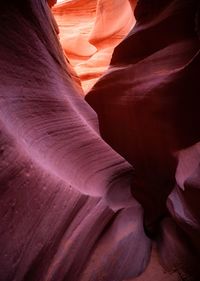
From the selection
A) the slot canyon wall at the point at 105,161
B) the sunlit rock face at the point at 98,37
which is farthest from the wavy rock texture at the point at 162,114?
the sunlit rock face at the point at 98,37

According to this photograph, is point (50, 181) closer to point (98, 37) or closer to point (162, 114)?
point (162, 114)

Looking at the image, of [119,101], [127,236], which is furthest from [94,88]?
[127,236]

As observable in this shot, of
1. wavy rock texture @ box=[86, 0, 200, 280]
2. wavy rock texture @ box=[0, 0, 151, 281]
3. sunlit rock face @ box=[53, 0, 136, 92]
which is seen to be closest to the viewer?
wavy rock texture @ box=[0, 0, 151, 281]

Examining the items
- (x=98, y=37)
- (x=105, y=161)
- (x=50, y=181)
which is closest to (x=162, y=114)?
(x=50, y=181)

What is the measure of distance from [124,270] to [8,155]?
1.17 m

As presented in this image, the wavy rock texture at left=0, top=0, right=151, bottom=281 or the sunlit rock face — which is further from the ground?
the wavy rock texture at left=0, top=0, right=151, bottom=281

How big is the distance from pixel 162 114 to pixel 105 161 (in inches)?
44.8

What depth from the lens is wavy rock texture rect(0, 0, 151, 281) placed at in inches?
68.2

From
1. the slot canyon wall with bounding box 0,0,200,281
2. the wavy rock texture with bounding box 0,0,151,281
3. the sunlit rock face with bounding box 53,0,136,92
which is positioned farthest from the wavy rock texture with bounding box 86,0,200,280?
the sunlit rock face with bounding box 53,0,136,92

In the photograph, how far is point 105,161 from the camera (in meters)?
3.07

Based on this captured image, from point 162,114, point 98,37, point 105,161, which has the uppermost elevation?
point 162,114

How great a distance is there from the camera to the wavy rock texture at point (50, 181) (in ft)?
5.68

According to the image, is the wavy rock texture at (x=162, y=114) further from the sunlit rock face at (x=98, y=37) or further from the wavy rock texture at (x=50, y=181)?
the sunlit rock face at (x=98, y=37)

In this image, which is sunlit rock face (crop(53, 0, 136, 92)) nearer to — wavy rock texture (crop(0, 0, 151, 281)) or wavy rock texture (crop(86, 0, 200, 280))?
wavy rock texture (crop(0, 0, 151, 281))
